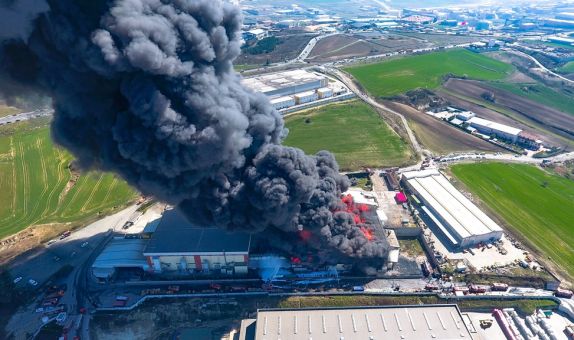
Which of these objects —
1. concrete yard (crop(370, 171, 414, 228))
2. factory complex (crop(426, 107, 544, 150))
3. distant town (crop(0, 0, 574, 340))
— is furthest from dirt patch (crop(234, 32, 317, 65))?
concrete yard (crop(370, 171, 414, 228))

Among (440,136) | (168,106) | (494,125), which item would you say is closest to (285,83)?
(440,136)

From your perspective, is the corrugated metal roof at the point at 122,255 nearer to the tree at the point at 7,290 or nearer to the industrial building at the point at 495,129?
the tree at the point at 7,290

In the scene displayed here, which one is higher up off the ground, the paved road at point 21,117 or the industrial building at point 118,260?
the paved road at point 21,117

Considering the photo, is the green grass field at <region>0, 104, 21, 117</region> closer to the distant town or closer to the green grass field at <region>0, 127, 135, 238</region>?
the distant town

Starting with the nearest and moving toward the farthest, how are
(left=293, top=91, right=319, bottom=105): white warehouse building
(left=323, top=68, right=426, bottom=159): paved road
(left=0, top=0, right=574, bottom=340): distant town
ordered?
(left=0, top=0, right=574, bottom=340): distant town → (left=323, top=68, right=426, bottom=159): paved road → (left=293, top=91, right=319, bottom=105): white warehouse building

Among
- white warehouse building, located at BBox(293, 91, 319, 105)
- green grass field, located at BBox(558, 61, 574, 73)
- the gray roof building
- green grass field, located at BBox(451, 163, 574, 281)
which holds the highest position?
the gray roof building

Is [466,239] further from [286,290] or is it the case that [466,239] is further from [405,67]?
[405,67]

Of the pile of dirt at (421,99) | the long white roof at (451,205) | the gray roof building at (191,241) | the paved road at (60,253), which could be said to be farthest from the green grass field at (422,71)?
the paved road at (60,253)
